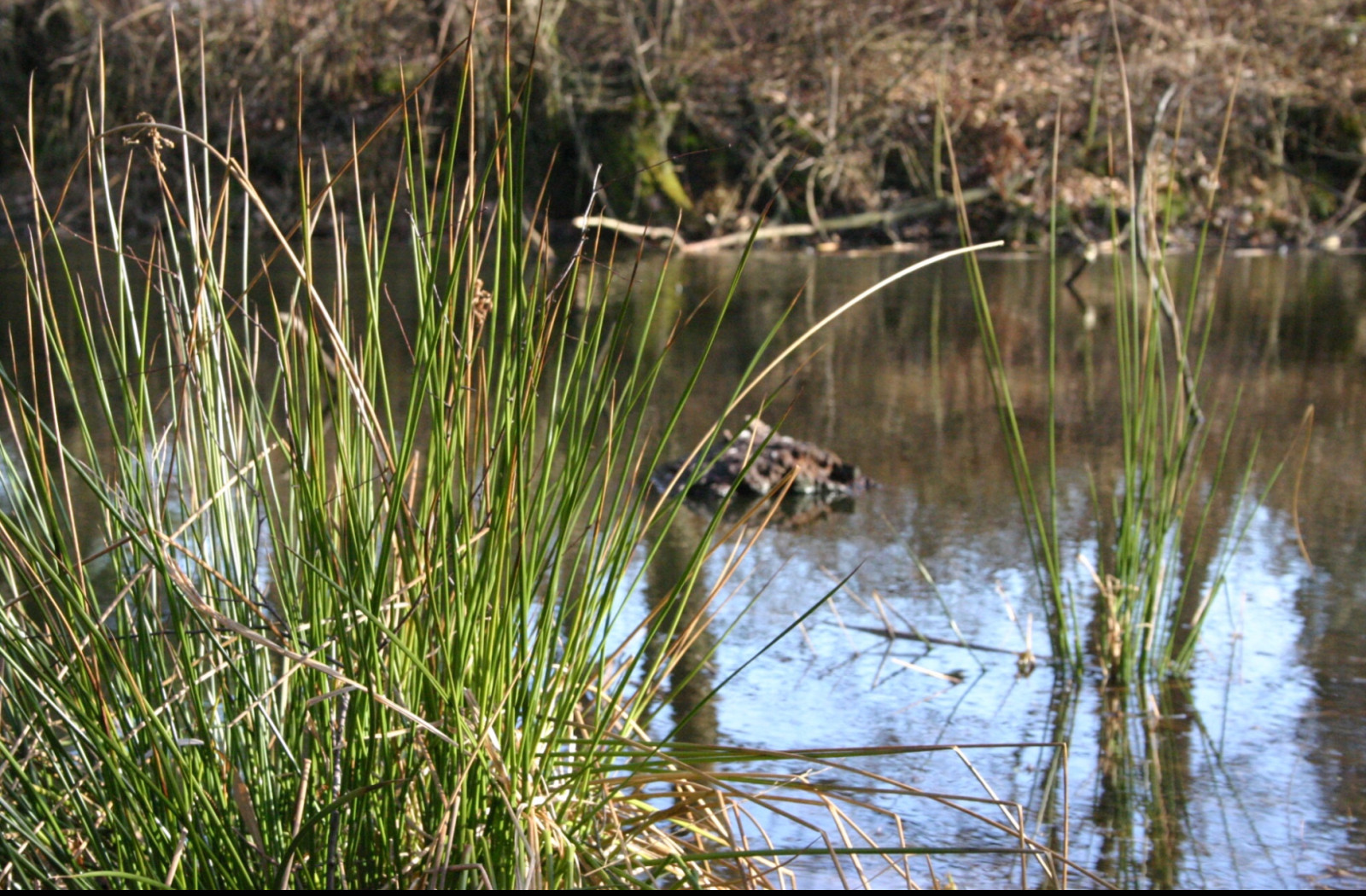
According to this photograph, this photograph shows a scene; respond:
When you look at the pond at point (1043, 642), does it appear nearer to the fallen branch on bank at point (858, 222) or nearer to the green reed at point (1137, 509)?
the green reed at point (1137, 509)

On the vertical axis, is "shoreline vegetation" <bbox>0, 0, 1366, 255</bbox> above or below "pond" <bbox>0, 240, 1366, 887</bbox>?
above

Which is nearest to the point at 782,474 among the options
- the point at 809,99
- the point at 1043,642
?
the point at 1043,642

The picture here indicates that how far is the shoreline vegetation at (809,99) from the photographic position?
916 centimetres

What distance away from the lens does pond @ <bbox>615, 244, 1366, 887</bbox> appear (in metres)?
1.62

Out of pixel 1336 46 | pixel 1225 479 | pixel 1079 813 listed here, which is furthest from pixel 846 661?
pixel 1336 46

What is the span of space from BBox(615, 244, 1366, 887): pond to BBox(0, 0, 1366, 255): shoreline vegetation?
4.73m

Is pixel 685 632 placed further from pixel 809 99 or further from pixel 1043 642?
pixel 809 99

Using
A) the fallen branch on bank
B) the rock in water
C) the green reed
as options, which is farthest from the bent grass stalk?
the fallen branch on bank

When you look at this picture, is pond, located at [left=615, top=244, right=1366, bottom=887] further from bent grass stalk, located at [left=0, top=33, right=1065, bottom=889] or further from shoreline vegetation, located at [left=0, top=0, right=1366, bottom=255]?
shoreline vegetation, located at [left=0, top=0, right=1366, bottom=255]

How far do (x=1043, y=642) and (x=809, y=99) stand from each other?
26.7 ft

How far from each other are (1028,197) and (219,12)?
6.15 meters

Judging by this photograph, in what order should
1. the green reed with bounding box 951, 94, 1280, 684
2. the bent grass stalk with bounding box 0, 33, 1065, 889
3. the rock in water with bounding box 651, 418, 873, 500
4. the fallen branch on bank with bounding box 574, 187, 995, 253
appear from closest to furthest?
the bent grass stalk with bounding box 0, 33, 1065, 889
the green reed with bounding box 951, 94, 1280, 684
the rock in water with bounding box 651, 418, 873, 500
the fallen branch on bank with bounding box 574, 187, 995, 253

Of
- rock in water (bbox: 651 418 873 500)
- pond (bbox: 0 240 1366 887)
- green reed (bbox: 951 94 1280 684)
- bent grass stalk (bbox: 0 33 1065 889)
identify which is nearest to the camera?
bent grass stalk (bbox: 0 33 1065 889)

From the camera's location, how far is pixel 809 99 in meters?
9.85
